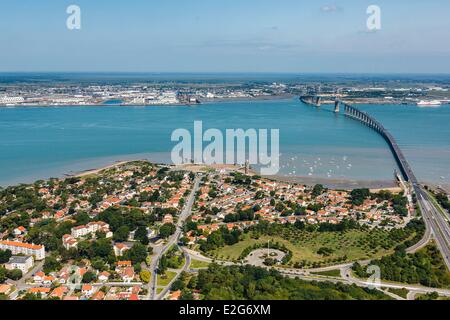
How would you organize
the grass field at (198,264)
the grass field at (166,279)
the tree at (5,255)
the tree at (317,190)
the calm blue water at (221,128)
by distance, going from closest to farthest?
1. the grass field at (166,279)
2. the grass field at (198,264)
3. the tree at (5,255)
4. the tree at (317,190)
5. the calm blue water at (221,128)

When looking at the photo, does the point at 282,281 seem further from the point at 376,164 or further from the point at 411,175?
the point at 376,164

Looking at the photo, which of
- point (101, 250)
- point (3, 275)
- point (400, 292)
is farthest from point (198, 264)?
point (400, 292)

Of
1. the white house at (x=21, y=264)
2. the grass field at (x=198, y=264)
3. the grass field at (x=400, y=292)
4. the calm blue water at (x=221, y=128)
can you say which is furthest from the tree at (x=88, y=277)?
the calm blue water at (x=221, y=128)

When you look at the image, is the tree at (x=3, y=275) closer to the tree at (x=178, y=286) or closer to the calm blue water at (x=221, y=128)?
the tree at (x=178, y=286)

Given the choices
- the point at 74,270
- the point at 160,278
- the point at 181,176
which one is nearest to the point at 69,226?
the point at 74,270

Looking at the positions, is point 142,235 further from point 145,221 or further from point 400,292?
point 400,292
